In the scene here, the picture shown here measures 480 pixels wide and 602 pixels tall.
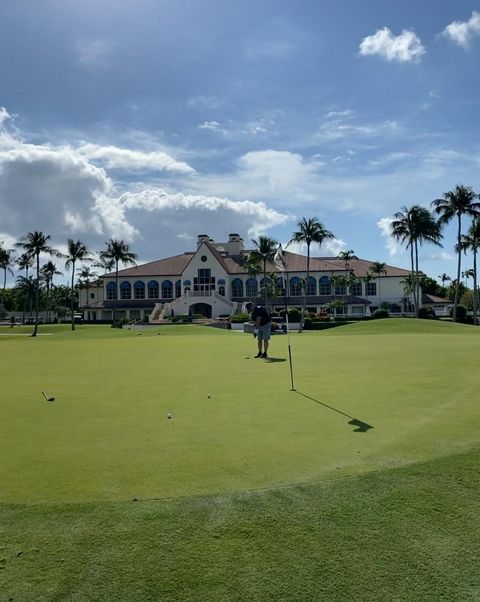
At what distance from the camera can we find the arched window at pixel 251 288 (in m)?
93.2

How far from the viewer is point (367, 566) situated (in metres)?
3.80

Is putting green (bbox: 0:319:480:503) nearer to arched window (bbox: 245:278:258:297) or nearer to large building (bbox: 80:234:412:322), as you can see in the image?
large building (bbox: 80:234:412:322)

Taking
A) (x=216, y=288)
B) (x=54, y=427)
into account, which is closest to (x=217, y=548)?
(x=54, y=427)

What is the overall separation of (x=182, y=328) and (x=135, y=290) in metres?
48.3

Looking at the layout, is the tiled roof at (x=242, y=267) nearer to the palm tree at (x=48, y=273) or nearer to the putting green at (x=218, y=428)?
the palm tree at (x=48, y=273)

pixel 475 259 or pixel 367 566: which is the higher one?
pixel 475 259

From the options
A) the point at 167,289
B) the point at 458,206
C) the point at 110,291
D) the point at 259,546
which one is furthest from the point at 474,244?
the point at 259,546

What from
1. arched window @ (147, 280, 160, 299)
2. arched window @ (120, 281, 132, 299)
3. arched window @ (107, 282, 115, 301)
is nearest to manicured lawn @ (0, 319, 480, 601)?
arched window @ (147, 280, 160, 299)

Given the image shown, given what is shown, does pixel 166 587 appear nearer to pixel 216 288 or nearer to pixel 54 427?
pixel 54 427

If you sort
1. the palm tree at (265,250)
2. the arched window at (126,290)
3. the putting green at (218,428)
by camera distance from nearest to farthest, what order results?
the putting green at (218,428)
the palm tree at (265,250)
the arched window at (126,290)

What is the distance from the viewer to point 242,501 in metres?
4.71

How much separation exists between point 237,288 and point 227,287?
2362mm

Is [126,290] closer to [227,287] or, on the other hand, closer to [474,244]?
[227,287]

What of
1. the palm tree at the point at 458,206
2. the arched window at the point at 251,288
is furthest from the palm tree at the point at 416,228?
the arched window at the point at 251,288
